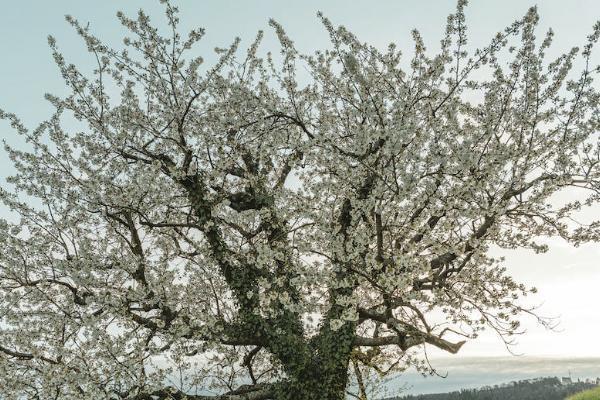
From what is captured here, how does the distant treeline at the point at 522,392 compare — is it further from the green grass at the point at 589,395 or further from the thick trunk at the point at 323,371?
the thick trunk at the point at 323,371

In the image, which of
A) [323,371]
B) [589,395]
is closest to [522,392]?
[589,395]

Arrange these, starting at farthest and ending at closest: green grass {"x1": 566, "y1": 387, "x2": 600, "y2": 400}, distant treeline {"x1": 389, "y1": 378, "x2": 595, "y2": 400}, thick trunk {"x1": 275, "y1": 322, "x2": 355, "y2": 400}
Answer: distant treeline {"x1": 389, "y1": 378, "x2": 595, "y2": 400}
green grass {"x1": 566, "y1": 387, "x2": 600, "y2": 400}
thick trunk {"x1": 275, "y1": 322, "x2": 355, "y2": 400}

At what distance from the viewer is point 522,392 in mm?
146375

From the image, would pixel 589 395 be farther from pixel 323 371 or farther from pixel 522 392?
pixel 522 392

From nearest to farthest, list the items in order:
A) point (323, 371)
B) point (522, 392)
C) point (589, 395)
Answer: point (323, 371)
point (589, 395)
point (522, 392)

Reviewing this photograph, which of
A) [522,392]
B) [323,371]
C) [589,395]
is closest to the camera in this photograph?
[323,371]

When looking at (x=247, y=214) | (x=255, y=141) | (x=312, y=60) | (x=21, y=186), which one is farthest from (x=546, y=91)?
(x=21, y=186)

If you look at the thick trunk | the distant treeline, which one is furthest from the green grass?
the distant treeline

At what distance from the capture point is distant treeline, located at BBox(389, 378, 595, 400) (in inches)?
4934

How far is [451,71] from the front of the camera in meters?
9.75

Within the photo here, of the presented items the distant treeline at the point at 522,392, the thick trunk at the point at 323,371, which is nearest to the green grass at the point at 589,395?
the thick trunk at the point at 323,371

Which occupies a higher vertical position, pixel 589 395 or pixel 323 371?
pixel 323 371

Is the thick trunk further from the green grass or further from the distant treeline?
the distant treeline

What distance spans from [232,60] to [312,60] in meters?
2.20
